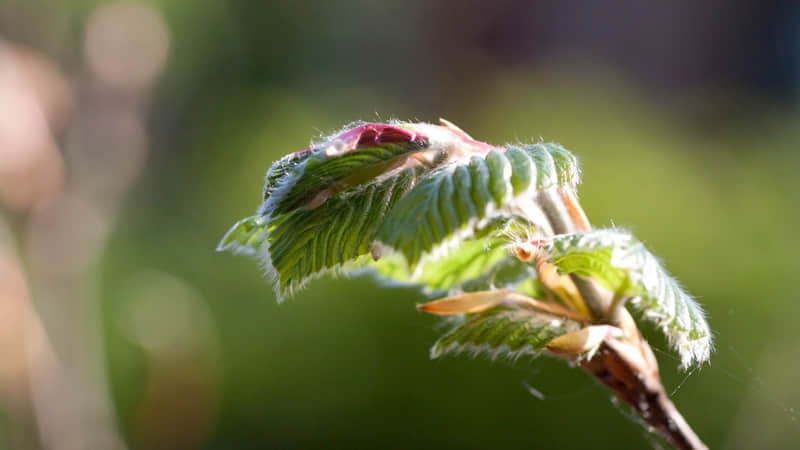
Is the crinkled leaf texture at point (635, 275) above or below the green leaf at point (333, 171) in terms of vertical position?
below

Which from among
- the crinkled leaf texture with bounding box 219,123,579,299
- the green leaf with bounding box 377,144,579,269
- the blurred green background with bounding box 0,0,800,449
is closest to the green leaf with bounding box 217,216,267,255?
the crinkled leaf texture with bounding box 219,123,579,299

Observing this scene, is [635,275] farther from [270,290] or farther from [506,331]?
[270,290]

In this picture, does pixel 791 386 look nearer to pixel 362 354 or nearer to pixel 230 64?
pixel 362 354

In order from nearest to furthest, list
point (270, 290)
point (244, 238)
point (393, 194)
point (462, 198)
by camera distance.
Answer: point (462, 198), point (393, 194), point (244, 238), point (270, 290)

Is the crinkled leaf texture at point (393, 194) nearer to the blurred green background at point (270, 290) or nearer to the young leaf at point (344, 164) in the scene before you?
the young leaf at point (344, 164)

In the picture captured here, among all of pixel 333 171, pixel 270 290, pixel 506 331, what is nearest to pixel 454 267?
pixel 506 331

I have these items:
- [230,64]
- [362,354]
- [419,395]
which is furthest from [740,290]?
[230,64]

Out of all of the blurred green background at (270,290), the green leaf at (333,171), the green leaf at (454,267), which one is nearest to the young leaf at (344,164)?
the green leaf at (333,171)

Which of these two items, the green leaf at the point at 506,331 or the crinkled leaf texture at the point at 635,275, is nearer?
the crinkled leaf texture at the point at 635,275
